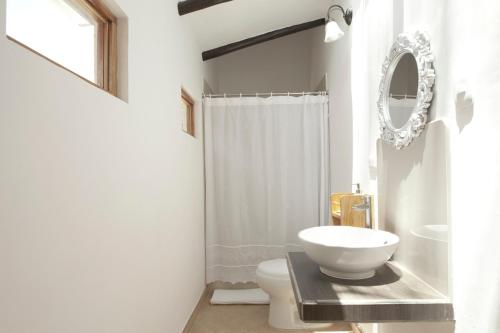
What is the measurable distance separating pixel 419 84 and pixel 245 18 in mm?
1961

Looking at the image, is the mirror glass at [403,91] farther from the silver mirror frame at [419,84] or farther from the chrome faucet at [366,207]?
the chrome faucet at [366,207]

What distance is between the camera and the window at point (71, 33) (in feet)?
3.02

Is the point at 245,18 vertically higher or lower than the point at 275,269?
higher

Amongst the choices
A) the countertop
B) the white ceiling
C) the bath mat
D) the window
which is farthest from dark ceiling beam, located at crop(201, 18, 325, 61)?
the countertop

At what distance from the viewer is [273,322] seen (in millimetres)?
2348

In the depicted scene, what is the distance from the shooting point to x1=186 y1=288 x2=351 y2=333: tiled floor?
2322mm

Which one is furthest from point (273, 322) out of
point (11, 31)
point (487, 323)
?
point (11, 31)

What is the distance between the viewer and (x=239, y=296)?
2824 mm

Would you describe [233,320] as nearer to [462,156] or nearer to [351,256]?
[351,256]

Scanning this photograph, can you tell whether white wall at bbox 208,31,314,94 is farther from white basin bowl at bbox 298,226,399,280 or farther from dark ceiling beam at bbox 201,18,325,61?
white basin bowl at bbox 298,226,399,280

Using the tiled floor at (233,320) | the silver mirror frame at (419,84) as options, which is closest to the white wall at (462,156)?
the silver mirror frame at (419,84)

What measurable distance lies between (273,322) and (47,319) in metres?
1.79

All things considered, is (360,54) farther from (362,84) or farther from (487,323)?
(487,323)

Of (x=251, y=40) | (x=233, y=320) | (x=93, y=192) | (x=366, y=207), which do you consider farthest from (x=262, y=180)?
(x=93, y=192)
